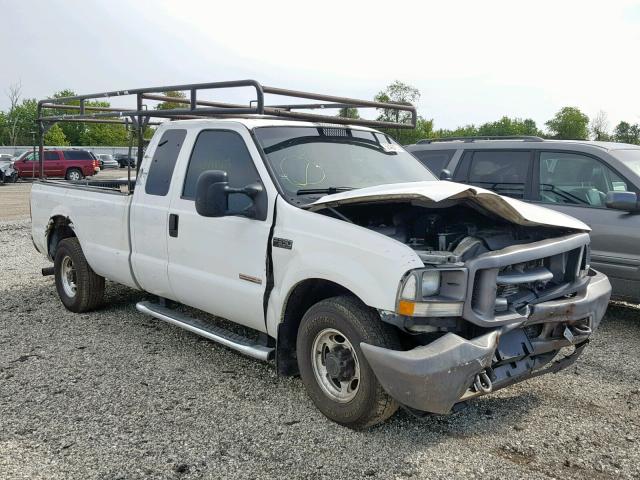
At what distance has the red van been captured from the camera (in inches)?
1169

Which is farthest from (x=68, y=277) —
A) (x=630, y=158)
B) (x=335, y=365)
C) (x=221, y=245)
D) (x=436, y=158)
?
(x=630, y=158)

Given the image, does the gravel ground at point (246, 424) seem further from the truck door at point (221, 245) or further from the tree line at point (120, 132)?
the tree line at point (120, 132)

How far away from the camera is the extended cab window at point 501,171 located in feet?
Answer: 22.4

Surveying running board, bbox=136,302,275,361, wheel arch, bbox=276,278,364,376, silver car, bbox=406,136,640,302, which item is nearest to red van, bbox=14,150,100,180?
silver car, bbox=406,136,640,302

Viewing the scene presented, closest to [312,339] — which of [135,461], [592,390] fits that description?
[135,461]

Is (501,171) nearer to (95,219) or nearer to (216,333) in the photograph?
(216,333)

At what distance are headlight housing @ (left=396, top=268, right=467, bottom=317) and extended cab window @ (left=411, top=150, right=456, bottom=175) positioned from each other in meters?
4.37

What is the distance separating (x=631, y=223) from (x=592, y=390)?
2.08 meters

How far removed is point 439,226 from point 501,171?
317 cm

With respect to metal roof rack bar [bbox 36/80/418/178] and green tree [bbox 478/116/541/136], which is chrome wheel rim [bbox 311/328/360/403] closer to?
metal roof rack bar [bbox 36/80/418/178]

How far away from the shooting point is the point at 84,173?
30.8 m

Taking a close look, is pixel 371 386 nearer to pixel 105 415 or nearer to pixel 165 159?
pixel 105 415

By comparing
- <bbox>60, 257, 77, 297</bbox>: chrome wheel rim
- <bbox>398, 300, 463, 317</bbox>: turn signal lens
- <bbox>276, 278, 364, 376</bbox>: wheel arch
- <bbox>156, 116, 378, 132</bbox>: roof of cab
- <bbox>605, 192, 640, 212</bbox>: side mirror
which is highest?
<bbox>156, 116, 378, 132</bbox>: roof of cab

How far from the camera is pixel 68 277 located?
22.0 ft
